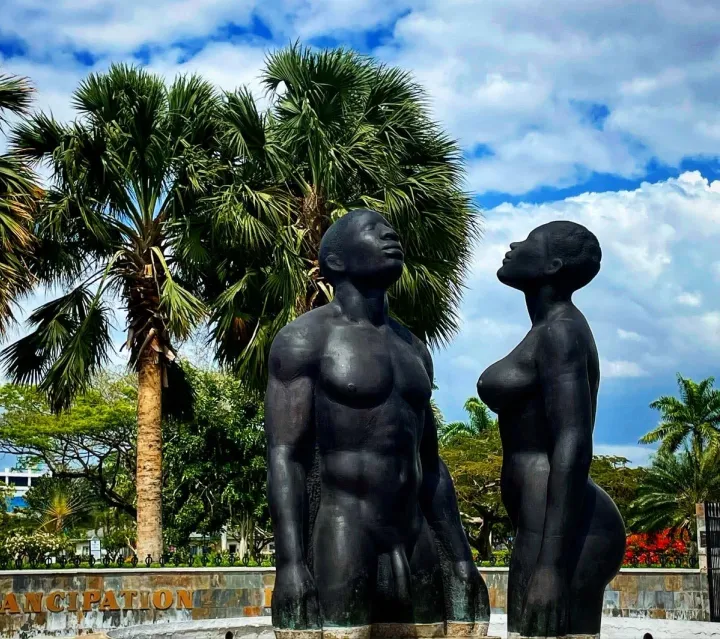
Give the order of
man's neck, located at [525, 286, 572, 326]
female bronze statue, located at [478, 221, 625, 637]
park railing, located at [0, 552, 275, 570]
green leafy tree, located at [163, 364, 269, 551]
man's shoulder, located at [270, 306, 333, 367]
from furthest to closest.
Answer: green leafy tree, located at [163, 364, 269, 551] < park railing, located at [0, 552, 275, 570] < man's neck, located at [525, 286, 572, 326] < man's shoulder, located at [270, 306, 333, 367] < female bronze statue, located at [478, 221, 625, 637]

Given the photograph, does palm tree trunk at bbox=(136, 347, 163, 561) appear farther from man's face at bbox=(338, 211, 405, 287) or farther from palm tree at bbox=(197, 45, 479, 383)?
man's face at bbox=(338, 211, 405, 287)

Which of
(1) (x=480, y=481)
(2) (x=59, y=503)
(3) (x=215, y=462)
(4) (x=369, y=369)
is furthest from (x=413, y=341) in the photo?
(2) (x=59, y=503)

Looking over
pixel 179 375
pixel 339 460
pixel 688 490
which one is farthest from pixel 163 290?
pixel 688 490

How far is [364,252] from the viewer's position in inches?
206

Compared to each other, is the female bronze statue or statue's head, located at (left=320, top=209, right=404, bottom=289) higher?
statue's head, located at (left=320, top=209, right=404, bottom=289)

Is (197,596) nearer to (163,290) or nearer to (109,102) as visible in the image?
(163,290)

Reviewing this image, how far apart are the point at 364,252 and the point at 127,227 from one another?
13.6m

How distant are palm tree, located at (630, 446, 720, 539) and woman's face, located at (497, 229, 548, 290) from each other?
29.7m

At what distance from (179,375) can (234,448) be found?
10.0m

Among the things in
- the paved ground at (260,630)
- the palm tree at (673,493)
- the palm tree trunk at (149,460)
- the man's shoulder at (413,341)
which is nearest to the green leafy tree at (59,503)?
the palm tree at (673,493)

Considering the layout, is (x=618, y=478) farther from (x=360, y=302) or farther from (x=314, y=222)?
(x=360, y=302)

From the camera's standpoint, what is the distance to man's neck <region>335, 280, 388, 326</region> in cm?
526

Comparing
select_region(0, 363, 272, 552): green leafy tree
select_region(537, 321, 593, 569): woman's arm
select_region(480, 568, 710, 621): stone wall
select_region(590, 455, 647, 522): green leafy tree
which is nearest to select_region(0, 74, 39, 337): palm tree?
select_region(0, 363, 272, 552): green leafy tree

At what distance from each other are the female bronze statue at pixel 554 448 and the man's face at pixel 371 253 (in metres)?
0.62
